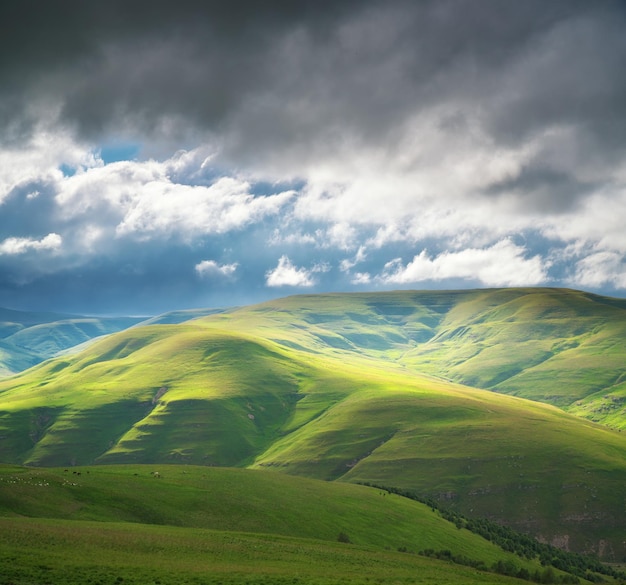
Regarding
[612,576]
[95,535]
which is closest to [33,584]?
[95,535]

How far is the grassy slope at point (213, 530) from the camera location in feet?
203

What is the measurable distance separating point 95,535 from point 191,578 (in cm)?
1797

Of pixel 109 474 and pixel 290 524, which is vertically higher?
pixel 109 474

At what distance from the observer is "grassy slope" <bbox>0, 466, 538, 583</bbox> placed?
6188cm

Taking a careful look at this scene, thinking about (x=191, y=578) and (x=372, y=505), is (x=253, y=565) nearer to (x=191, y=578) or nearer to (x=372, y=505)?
(x=191, y=578)

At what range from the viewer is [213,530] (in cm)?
9250

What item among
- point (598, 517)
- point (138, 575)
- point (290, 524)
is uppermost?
point (138, 575)

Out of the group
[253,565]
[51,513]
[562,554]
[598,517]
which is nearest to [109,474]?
[51,513]

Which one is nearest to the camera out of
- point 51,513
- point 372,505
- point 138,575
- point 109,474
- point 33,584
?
point 33,584

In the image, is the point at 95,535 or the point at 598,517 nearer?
the point at 95,535

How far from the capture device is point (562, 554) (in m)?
160

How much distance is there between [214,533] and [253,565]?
62.3 ft

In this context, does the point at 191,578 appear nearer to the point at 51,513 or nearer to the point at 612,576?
the point at 51,513

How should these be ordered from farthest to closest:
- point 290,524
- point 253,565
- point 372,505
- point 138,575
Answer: point 372,505
point 290,524
point 253,565
point 138,575
